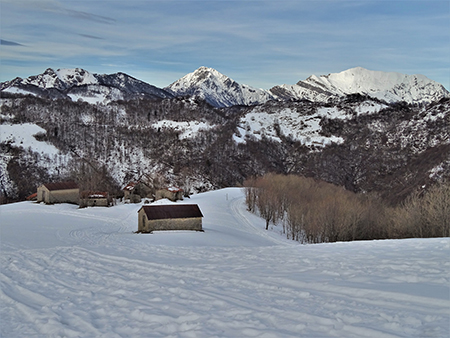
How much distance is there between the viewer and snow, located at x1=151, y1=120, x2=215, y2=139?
5477 inches

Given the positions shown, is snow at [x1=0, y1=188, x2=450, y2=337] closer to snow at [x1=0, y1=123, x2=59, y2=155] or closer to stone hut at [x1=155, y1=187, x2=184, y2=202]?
stone hut at [x1=155, y1=187, x2=184, y2=202]

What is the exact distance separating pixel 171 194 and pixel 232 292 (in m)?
53.8

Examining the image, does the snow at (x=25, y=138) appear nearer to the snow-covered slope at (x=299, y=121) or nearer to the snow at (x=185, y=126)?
the snow at (x=185, y=126)

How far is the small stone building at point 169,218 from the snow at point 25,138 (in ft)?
297

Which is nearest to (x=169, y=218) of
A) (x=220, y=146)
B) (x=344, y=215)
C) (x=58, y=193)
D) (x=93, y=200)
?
(x=344, y=215)

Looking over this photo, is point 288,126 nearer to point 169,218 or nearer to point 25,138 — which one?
point 25,138

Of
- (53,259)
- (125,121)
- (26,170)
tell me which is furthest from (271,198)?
(125,121)

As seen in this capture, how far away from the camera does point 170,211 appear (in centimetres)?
3772

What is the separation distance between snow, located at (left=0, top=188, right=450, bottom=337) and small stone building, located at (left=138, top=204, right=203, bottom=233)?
17.9 m

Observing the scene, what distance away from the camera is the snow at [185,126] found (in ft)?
456

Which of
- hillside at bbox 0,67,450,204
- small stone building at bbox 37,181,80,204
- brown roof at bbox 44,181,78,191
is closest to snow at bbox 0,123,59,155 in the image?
hillside at bbox 0,67,450,204

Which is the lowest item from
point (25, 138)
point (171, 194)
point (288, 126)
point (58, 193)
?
point (171, 194)

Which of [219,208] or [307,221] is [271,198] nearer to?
[219,208]

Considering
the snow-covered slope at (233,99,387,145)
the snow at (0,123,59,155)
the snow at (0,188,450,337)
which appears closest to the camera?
the snow at (0,188,450,337)
